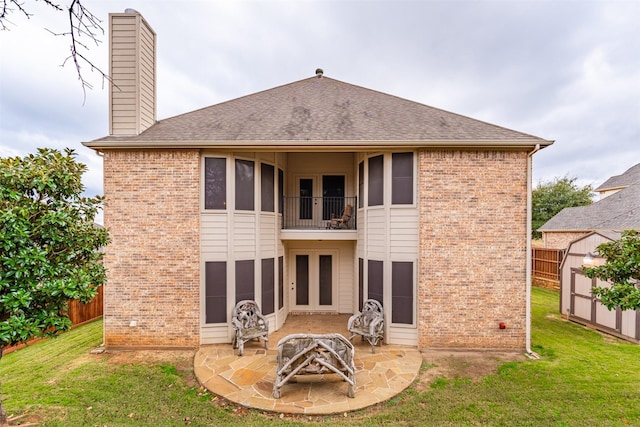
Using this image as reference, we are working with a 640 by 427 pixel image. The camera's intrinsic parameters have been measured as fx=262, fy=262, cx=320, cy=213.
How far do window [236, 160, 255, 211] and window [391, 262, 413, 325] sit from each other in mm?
4306

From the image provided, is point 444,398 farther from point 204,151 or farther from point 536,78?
point 536,78

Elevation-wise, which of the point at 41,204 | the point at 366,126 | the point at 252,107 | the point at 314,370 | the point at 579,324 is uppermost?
the point at 252,107

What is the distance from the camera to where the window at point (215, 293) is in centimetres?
692

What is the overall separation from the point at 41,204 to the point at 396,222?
694 centimetres

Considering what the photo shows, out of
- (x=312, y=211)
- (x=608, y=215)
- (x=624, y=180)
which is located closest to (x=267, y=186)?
(x=312, y=211)

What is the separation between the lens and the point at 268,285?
7.70m

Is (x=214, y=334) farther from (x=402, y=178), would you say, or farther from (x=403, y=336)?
(x=402, y=178)

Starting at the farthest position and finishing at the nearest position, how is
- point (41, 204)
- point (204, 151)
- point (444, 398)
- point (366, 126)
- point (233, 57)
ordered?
point (233, 57), point (366, 126), point (204, 151), point (444, 398), point (41, 204)

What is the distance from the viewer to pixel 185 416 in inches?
173

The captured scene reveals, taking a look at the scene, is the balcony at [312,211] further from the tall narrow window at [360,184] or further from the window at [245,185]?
the window at [245,185]

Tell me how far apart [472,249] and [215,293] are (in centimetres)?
680

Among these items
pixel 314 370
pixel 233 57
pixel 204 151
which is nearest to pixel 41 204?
pixel 204 151

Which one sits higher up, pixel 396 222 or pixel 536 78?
pixel 536 78

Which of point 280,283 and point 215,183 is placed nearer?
point 215,183
